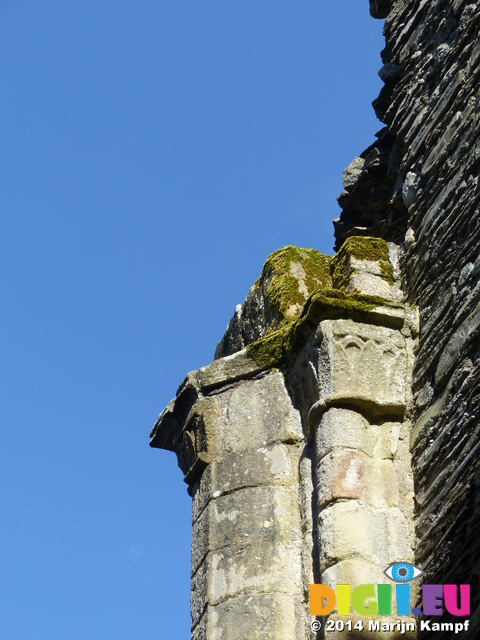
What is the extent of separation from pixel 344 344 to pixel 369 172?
1601 mm

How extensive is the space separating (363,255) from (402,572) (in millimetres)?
1836

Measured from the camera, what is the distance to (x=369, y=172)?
6984 millimetres

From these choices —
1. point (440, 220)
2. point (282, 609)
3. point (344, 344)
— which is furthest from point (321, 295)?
point (282, 609)

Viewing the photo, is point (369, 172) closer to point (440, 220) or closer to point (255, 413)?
point (440, 220)

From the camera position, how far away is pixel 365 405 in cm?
555

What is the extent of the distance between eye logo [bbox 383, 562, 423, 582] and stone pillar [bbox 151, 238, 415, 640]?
0.10 ft

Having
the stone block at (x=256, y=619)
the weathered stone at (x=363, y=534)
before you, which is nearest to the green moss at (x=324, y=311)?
the weathered stone at (x=363, y=534)

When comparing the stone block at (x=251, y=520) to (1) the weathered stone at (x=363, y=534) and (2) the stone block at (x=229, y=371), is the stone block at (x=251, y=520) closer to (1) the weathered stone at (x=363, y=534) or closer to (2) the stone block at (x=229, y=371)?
(1) the weathered stone at (x=363, y=534)

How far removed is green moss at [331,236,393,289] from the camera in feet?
20.5

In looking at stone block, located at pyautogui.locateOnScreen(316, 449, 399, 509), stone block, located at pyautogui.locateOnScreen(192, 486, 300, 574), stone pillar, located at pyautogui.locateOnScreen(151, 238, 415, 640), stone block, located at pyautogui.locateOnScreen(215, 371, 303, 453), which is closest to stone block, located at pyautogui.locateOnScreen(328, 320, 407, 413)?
stone pillar, located at pyautogui.locateOnScreen(151, 238, 415, 640)

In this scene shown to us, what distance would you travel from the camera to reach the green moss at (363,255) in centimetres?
625

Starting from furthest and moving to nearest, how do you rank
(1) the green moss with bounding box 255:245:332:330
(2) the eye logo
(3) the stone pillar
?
(1) the green moss with bounding box 255:245:332:330
(3) the stone pillar
(2) the eye logo

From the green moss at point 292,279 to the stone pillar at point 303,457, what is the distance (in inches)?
9.1

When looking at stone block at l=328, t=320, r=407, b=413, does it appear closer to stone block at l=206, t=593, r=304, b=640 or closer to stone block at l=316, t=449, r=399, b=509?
stone block at l=316, t=449, r=399, b=509
